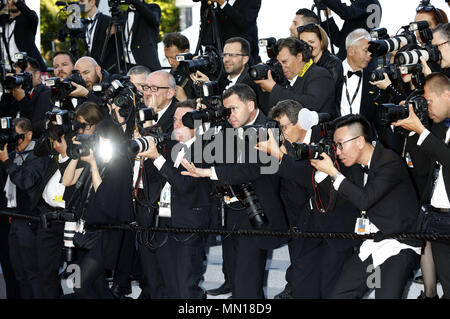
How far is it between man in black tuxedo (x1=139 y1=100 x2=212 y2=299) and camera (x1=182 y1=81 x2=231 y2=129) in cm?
22

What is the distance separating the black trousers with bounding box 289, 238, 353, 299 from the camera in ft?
16.1

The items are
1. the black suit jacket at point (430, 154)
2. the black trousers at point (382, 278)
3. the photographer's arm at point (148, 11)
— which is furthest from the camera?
the photographer's arm at point (148, 11)

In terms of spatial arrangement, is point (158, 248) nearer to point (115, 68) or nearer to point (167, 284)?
point (167, 284)

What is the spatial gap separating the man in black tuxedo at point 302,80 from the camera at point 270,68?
4 centimetres

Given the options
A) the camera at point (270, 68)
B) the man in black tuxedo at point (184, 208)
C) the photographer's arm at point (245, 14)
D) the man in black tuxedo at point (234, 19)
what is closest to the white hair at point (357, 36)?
the camera at point (270, 68)

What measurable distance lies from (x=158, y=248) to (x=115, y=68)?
3295 mm

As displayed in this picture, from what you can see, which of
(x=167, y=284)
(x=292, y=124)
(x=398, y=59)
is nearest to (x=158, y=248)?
(x=167, y=284)

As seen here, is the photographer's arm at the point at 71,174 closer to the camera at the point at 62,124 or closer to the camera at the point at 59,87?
the camera at the point at 62,124

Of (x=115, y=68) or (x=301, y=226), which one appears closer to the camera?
(x=301, y=226)

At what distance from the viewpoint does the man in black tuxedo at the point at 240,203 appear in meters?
4.84

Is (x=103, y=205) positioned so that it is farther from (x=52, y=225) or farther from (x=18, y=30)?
(x=18, y=30)

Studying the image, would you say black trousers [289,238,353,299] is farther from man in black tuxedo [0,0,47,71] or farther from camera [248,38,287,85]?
man in black tuxedo [0,0,47,71]

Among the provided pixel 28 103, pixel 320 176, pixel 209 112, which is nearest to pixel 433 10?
pixel 320 176
